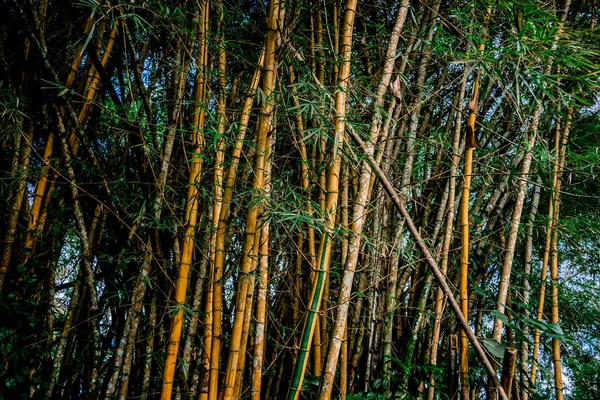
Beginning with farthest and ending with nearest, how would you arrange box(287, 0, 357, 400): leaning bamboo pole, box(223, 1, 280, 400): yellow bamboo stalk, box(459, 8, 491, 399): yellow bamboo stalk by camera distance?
box(459, 8, 491, 399): yellow bamboo stalk, box(223, 1, 280, 400): yellow bamboo stalk, box(287, 0, 357, 400): leaning bamboo pole

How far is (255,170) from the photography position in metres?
1.54

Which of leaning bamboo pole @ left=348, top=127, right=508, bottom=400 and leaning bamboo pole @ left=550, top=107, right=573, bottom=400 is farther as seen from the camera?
leaning bamboo pole @ left=550, top=107, right=573, bottom=400

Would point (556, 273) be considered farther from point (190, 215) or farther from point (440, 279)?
point (190, 215)

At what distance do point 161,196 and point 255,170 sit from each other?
702 mm

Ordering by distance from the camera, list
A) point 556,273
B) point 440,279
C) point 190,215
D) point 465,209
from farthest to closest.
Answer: point 556,273
point 465,209
point 190,215
point 440,279

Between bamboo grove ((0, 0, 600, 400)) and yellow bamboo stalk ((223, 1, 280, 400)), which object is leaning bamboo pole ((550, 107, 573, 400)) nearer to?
bamboo grove ((0, 0, 600, 400))

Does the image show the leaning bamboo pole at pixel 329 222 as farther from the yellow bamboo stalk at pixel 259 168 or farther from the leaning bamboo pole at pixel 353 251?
the yellow bamboo stalk at pixel 259 168

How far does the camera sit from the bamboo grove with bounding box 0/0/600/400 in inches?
64.5

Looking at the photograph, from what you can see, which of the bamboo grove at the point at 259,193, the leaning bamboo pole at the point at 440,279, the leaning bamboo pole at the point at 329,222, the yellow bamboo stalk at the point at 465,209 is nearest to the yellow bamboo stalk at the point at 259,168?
the bamboo grove at the point at 259,193

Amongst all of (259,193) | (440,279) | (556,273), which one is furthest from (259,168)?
(556,273)

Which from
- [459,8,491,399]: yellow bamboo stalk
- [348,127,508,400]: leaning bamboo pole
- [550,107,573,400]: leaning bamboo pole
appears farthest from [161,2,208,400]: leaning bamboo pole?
[550,107,573,400]: leaning bamboo pole

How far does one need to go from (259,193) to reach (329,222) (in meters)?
0.26

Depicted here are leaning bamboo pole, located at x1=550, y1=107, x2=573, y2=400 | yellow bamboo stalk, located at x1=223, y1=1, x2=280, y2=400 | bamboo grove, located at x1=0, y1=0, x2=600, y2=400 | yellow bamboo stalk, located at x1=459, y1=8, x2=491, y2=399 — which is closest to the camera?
yellow bamboo stalk, located at x1=223, y1=1, x2=280, y2=400

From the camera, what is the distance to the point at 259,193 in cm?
152
